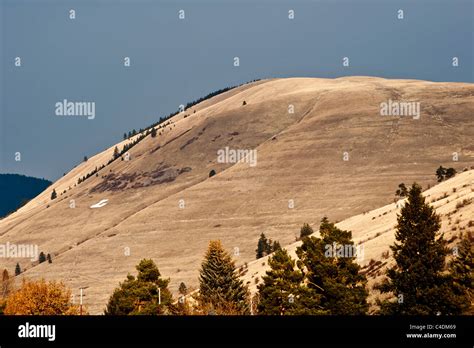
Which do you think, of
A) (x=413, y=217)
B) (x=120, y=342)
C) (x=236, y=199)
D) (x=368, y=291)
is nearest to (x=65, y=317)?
(x=120, y=342)

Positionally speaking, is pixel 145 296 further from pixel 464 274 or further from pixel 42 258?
pixel 42 258

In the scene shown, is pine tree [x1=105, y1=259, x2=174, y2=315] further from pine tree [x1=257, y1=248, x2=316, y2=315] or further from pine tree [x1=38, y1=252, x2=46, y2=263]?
pine tree [x1=38, y1=252, x2=46, y2=263]

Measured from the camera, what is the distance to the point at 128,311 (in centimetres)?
7012

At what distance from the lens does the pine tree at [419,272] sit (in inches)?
1868

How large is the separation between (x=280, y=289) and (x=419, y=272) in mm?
14134

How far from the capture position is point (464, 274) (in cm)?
4872

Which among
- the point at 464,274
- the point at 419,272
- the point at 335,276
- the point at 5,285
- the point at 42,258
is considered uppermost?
the point at 42,258

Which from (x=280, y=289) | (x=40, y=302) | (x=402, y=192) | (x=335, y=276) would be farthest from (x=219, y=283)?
(x=402, y=192)

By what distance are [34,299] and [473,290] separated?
50.5m

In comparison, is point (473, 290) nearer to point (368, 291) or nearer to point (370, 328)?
point (368, 291)

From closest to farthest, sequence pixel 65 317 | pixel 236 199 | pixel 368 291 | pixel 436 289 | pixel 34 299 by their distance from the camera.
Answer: pixel 65 317 → pixel 436 289 → pixel 368 291 → pixel 34 299 → pixel 236 199

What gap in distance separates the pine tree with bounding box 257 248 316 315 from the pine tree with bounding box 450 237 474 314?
12319 mm

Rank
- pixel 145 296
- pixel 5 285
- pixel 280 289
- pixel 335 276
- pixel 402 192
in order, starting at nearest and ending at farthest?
1. pixel 335 276
2. pixel 280 289
3. pixel 145 296
4. pixel 402 192
5. pixel 5 285

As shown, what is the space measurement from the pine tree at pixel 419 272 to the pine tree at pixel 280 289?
8.95 meters
